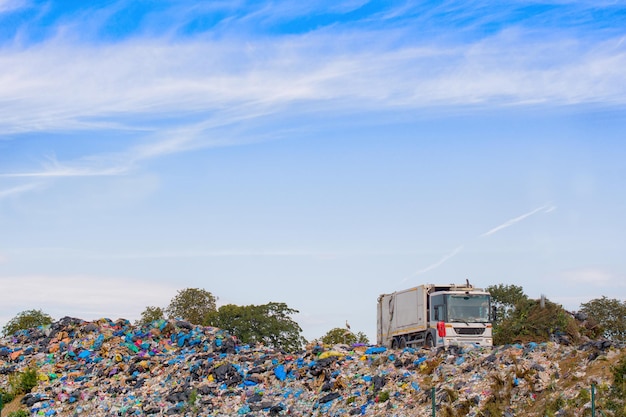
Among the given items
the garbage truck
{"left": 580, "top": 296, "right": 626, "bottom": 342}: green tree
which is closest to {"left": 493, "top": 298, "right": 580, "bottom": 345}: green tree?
the garbage truck

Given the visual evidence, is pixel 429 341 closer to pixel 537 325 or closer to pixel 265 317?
pixel 537 325

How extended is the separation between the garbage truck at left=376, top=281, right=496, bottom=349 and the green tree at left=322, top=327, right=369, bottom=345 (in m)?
31.1

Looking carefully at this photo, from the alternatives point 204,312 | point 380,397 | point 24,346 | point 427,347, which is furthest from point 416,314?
point 204,312

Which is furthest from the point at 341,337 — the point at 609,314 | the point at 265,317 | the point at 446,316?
the point at 446,316

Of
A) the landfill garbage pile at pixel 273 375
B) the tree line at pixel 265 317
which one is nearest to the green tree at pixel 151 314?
the tree line at pixel 265 317

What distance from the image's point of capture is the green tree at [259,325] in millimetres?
71812

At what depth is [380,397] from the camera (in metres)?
31.2

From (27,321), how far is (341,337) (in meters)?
29.4

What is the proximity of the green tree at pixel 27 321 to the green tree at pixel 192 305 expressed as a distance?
1146 centimetres

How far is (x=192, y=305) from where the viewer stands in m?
77.0

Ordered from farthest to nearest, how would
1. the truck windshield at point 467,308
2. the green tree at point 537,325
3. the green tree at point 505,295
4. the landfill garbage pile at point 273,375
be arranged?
the green tree at point 505,295
the green tree at point 537,325
the truck windshield at point 467,308
the landfill garbage pile at point 273,375

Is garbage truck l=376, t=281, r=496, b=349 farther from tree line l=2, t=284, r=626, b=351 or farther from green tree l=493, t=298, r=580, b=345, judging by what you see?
tree line l=2, t=284, r=626, b=351

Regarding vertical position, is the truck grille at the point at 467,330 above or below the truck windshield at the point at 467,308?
below

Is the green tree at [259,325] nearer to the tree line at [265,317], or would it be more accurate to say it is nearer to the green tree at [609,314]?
the tree line at [265,317]
